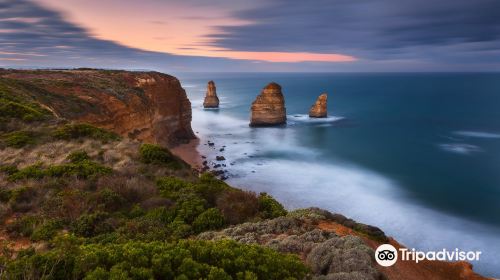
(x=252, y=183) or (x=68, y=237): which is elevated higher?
(x=68, y=237)

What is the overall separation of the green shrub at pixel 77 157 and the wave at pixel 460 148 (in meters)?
53.6

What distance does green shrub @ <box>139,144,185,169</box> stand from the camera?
14984 mm

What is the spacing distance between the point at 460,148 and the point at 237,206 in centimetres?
5621

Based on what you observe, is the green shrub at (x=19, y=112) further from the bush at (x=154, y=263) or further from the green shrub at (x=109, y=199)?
the bush at (x=154, y=263)

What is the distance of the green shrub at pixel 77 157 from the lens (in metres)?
14.0

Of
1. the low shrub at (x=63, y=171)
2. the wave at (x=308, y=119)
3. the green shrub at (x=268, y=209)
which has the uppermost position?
the low shrub at (x=63, y=171)

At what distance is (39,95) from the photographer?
3166 cm

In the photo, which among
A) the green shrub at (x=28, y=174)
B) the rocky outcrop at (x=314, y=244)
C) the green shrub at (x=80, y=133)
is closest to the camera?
the rocky outcrop at (x=314, y=244)

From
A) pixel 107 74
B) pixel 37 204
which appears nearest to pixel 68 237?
pixel 37 204

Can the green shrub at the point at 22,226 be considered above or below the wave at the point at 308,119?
above

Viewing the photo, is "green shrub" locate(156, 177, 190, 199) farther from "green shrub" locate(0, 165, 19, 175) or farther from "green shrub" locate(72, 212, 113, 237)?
"green shrub" locate(0, 165, 19, 175)

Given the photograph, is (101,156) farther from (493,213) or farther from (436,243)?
(493,213)

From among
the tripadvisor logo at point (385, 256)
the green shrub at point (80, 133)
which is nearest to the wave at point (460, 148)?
the green shrub at point (80, 133)

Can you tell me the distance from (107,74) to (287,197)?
32.4 meters
